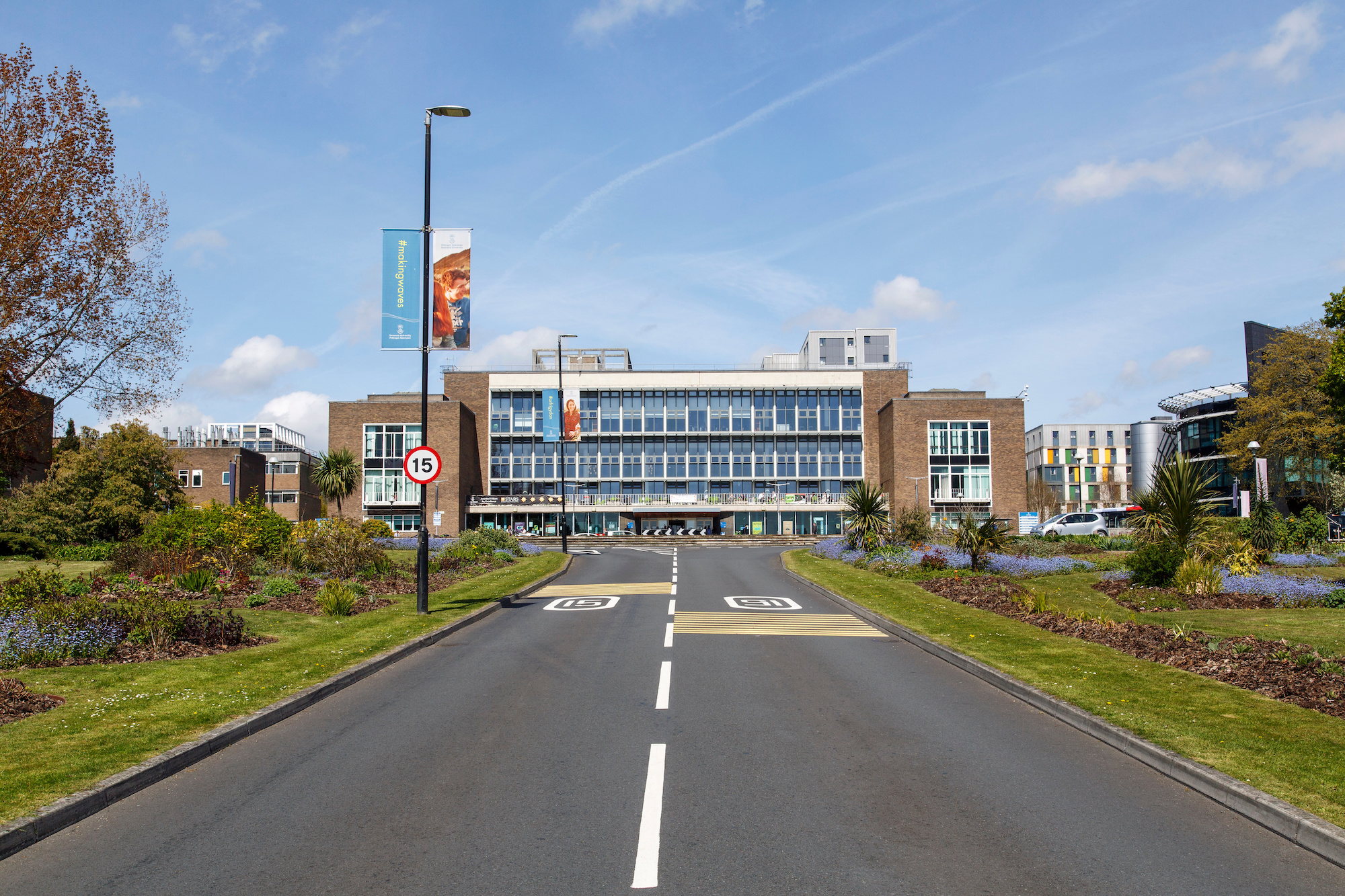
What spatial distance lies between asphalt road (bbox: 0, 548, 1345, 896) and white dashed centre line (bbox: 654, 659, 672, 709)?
0.07 metres

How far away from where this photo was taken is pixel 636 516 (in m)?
82.6

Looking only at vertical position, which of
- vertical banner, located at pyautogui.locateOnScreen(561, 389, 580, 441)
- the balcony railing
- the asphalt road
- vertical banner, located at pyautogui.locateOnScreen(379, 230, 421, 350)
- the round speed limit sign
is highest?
vertical banner, located at pyautogui.locateOnScreen(561, 389, 580, 441)

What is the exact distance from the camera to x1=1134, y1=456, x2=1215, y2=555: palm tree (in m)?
19.1

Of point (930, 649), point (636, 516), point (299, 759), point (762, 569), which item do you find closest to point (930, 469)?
point (636, 516)

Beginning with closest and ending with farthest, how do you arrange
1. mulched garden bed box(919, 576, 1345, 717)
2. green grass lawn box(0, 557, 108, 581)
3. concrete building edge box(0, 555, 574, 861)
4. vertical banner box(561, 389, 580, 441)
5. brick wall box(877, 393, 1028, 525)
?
concrete building edge box(0, 555, 574, 861), mulched garden bed box(919, 576, 1345, 717), green grass lawn box(0, 557, 108, 581), vertical banner box(561, 389, 580, 441), brick wall box(877, 393, 1028, 525)

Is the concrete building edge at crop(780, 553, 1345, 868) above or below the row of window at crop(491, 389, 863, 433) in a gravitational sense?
below

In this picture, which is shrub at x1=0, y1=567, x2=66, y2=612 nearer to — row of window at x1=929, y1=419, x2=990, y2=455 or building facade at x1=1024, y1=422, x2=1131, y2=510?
row of window at x1=929, y1=419, x2=990, y2=455

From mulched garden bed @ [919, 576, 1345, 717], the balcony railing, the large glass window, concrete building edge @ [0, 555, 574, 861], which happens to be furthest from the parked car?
the large glass window

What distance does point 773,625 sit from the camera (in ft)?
50.1

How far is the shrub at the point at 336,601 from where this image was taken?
15641mm

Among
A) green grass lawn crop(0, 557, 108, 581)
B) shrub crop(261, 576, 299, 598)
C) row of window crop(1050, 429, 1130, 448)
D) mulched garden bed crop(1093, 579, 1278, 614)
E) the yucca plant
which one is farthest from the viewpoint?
row of window crop(1050, 429, 1130, 448)

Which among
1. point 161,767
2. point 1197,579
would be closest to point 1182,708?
point 161,767

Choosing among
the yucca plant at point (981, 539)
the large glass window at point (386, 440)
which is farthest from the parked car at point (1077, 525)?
the large glass window at point (386, 440)

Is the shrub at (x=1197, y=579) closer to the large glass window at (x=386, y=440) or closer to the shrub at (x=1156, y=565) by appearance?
the shrub at (x=1156, y=565)
